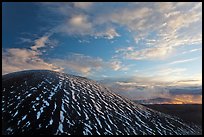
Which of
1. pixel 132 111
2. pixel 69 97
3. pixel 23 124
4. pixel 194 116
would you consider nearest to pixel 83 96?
pixel 69 97

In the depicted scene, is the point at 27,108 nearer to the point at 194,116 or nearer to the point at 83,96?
the point at 83,96

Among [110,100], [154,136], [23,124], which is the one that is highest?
[110,100]

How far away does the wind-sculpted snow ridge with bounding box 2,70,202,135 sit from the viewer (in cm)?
1595

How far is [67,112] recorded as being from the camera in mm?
17641

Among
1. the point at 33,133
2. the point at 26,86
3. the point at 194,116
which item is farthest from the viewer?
the point at 194,116

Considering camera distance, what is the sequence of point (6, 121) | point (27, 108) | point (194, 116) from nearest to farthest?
1. point (6, 121)
2. point (27, 108)
3. point (194, 116)

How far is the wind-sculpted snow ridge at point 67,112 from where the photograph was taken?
15945 millimetres

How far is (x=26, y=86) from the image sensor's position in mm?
21312

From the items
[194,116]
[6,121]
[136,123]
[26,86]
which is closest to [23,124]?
[6,121]

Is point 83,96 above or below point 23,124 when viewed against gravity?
above

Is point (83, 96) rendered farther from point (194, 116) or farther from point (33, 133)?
point (194, 116)

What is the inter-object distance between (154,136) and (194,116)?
1460 centimetres

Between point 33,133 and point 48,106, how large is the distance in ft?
10.8

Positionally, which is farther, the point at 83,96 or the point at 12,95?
the point at 83,96
